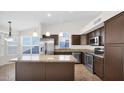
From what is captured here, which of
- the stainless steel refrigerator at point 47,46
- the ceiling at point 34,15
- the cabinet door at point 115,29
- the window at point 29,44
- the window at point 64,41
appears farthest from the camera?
the window at point 29,44

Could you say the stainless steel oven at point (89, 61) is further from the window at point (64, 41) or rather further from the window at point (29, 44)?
the window at point (29, 44)

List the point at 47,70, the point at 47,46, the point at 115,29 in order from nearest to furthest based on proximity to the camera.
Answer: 1. the point at 115,29
2. the point at 47,70
3. the point at 47,46

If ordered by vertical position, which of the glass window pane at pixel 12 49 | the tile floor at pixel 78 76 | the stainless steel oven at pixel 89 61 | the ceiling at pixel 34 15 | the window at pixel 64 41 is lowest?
the tile floor at pixel 78 76

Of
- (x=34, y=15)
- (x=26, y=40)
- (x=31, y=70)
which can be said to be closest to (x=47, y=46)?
(x=26, y=40)

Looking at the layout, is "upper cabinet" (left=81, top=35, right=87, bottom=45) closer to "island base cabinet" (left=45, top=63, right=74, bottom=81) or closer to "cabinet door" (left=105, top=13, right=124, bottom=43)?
"cabinet door" (left=105, top=13, right=124, bottom=43)

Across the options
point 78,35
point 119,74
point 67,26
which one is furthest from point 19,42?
point 119,74

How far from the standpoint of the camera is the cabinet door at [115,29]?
3191 mm

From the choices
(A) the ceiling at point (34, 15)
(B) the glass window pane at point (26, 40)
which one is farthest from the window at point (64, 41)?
(B) the glass window pane at point (26, 40)

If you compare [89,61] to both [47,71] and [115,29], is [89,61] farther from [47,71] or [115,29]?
[115,29]

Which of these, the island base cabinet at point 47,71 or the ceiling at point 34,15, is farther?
the ceiling at point 34,15

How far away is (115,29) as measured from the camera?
3.51 metres

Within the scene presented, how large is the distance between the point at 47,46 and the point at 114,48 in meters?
5.43

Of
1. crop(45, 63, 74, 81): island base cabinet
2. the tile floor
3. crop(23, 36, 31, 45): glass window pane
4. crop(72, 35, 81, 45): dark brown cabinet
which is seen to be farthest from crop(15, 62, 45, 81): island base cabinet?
crop(23, 36, 31, 45): glass window pane
